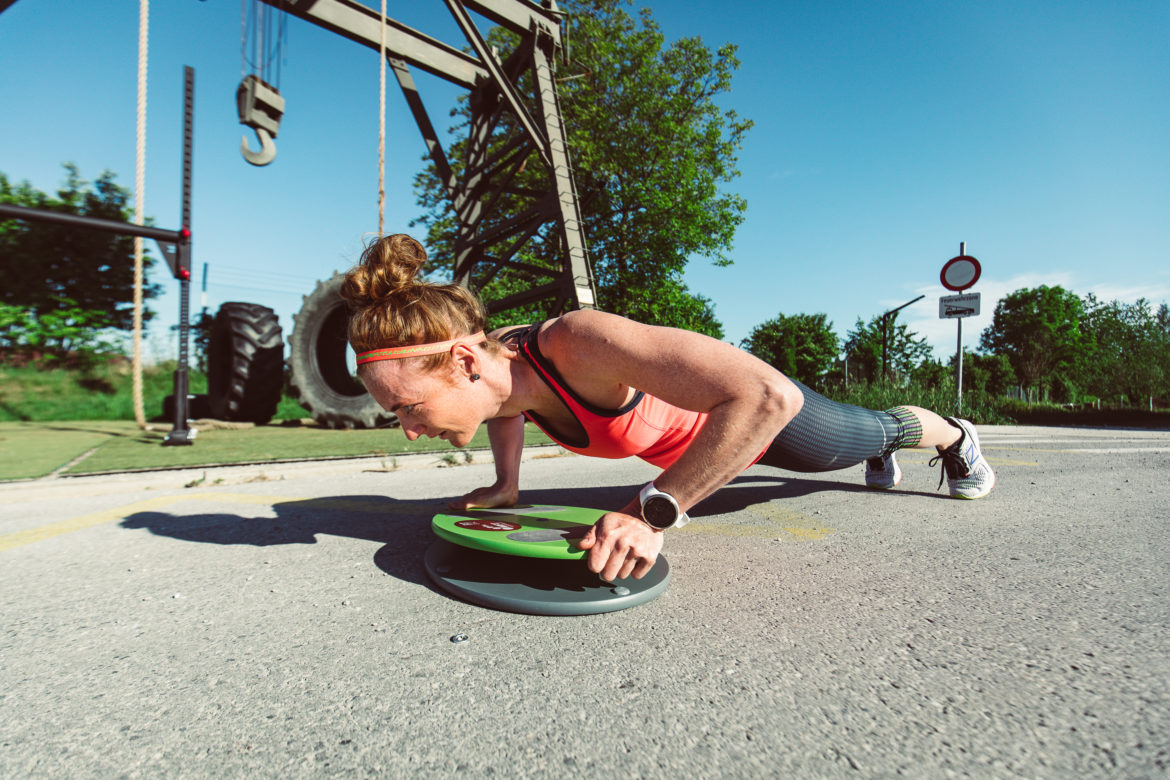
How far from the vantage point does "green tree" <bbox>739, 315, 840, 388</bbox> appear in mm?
44875

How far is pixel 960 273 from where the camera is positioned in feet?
26.6

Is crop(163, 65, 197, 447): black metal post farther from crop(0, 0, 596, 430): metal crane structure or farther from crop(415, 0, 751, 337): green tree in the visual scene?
crop(415, 0, 751, 337): green tree

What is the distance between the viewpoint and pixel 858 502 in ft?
7.64

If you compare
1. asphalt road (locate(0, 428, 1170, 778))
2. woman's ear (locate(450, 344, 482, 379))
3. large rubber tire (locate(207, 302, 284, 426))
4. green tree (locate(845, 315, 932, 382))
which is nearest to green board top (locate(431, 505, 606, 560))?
asphalt road (locate(0, 428, 1170, 778))

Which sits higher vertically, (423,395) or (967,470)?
(423,395)

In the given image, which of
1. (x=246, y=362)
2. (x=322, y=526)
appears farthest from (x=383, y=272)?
(x=246, y=362)

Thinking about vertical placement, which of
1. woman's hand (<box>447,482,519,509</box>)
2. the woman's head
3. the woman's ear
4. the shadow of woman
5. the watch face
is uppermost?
the woman's head

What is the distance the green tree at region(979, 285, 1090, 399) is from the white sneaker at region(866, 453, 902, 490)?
142ft

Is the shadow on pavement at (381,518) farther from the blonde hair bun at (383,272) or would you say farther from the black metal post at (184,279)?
the black metal post at (184,279)

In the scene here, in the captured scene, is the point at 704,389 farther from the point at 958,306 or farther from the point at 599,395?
the point at 958,306

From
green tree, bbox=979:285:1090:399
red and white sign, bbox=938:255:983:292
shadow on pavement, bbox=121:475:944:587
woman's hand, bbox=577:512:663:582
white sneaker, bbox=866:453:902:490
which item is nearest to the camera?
woman's hand, bbox=577:512:663:582

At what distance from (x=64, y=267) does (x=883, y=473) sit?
12.6 meters

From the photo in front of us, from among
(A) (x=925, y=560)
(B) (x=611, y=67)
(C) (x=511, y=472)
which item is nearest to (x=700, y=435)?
(A) (x=925, y=560)

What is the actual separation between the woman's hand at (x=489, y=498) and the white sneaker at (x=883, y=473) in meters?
1.84
